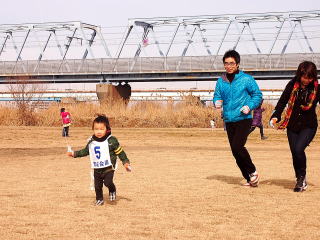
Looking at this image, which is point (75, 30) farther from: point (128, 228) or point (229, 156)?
point (128, 228)

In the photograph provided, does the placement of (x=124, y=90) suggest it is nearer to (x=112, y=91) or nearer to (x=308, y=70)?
(x=112, y=91)

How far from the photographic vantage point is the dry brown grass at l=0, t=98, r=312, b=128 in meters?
33.3

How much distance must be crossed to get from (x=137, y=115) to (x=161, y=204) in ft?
88.1

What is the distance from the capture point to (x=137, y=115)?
1358 inches

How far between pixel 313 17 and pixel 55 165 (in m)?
50.9

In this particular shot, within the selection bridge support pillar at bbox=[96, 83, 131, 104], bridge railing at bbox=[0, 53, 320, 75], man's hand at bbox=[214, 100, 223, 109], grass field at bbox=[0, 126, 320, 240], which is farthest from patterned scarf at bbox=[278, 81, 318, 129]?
bridge support pillar at bbox=[96, 83, 131, 104]

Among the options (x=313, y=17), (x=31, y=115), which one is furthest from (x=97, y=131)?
(x=313, y=17)

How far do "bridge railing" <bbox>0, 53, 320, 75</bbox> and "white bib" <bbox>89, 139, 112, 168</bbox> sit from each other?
40483mm

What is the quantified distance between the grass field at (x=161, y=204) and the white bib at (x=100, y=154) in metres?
0.51

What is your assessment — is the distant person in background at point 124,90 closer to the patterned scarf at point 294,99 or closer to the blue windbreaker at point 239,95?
the blue windbreaker at point 239,95

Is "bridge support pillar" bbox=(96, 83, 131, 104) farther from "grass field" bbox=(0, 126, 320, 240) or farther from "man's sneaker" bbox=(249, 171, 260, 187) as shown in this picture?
"man's sneaker" bbox=(249, 171, 260, 187)

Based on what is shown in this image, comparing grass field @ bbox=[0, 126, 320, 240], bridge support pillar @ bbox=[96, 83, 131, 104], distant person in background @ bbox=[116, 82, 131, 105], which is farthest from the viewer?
distant person in background @ bbox=[116, 82, 131, 105]

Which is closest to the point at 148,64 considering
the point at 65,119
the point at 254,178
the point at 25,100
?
the point at 25,100

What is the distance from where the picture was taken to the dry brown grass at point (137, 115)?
109 feet
